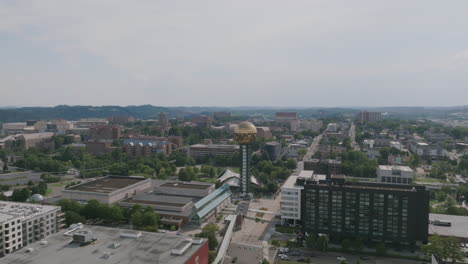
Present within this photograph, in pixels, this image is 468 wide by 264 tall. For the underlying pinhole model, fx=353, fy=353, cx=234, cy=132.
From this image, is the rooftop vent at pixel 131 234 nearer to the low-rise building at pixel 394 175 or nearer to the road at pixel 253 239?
the road at pixel 253 239

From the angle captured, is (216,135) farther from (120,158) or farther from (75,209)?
(75,209)

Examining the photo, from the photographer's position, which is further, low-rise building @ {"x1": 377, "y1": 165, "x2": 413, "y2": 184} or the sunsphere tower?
low-rise building @ {"x1": 377, "y1": 165, "x2": 413, "y2": 184}

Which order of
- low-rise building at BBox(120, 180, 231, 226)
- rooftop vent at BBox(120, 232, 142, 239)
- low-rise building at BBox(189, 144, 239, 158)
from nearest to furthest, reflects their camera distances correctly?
rooftop vent at BBox(120, 232, 142, 239) → low-rise building at BBox(120, 180, 231, 226) → low-rise building at BBox(189, 144, 239, 158)

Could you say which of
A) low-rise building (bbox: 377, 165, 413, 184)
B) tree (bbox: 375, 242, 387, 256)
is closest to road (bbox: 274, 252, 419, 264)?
tree (bbox: 375, 242, 387, 256)

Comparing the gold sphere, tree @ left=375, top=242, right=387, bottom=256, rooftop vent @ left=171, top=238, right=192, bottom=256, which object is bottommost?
tree @ left=375, top=242, right=387, bottom=256

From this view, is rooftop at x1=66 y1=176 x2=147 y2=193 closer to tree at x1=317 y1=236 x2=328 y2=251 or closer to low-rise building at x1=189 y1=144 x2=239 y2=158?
tree at x1=317 y1=236 x2=328 y2=251

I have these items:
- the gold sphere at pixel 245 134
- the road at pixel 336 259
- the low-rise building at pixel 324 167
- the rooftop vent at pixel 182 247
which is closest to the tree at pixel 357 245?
the road at pixel 336 259

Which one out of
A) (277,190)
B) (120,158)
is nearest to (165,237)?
(277,190)
